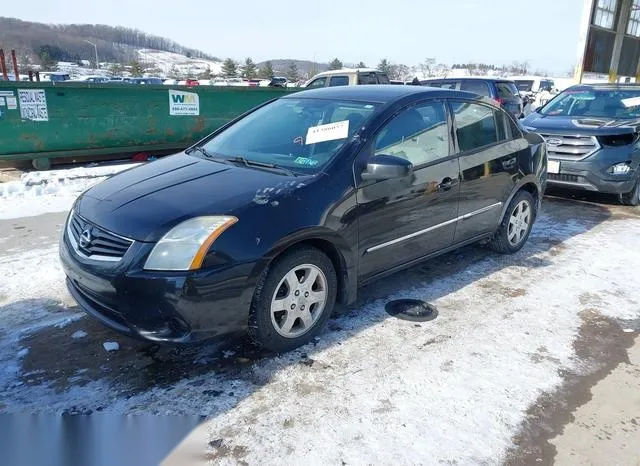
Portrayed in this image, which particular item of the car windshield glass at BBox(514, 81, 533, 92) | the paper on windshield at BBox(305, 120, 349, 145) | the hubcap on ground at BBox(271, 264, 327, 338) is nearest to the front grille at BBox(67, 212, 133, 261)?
the hubcap on ground at BBox(271, 264, 327, 338)

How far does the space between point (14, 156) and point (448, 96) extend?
24.4ft

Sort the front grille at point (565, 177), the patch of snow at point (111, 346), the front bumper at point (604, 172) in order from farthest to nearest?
the front grille at point (565, 177) → the front bumper at point (604, 172) → the patch of snow at point (111, 346)

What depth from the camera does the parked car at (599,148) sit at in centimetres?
685

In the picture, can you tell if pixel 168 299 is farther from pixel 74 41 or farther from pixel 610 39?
pixel 74 41

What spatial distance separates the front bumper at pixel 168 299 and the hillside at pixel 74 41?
10981 cm

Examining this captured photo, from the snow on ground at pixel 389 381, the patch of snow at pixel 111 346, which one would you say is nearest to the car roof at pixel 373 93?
the snow on ground at pixel 389 381

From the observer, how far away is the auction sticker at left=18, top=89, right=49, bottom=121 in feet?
27.0

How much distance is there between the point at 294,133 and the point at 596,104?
6389 mm

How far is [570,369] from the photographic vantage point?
3141mm

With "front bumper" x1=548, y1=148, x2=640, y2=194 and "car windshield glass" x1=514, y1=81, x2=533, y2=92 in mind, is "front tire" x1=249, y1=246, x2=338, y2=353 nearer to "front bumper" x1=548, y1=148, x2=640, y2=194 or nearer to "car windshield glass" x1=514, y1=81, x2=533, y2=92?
"front bumper" x1=548, y1=148, x2=640, y2=194

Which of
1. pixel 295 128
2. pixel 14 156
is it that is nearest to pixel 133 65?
pixel 14 156

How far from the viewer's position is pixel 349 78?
14227 millimetres

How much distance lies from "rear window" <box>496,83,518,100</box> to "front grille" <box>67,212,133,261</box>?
1184 cm

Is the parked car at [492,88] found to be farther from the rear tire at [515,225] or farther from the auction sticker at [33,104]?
the auction sticker at [33,104]
